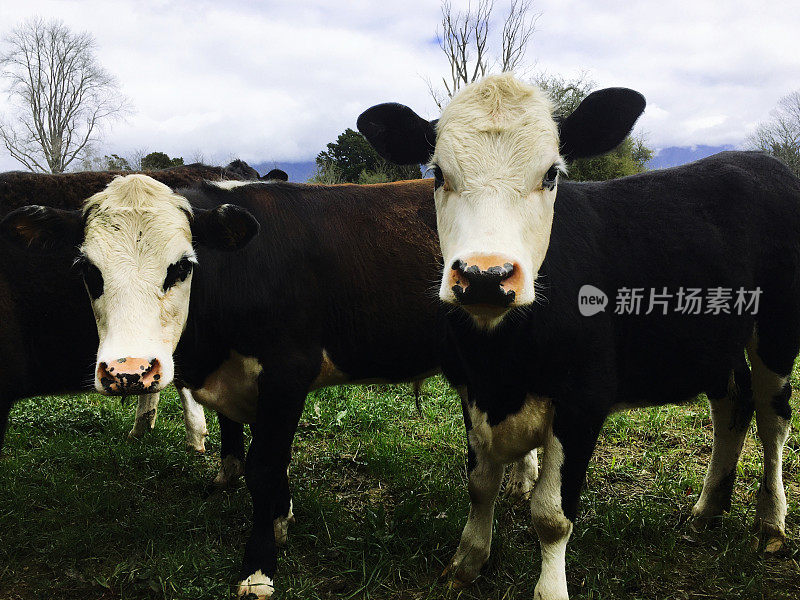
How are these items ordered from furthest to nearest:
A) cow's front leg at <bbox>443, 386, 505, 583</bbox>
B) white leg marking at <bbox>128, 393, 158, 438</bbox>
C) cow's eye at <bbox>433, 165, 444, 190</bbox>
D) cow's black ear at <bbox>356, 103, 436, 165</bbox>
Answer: white leg marking at <bbox>128, 393, 158, 438</bbox> → cow's front leg at <bbox>443, 386, 505, 583</bbox> → cow's black ear at <bbox>356, 103, 436, 165</bbox> → cow's eye at <bbox>433, 165, 444, 190</bbox>

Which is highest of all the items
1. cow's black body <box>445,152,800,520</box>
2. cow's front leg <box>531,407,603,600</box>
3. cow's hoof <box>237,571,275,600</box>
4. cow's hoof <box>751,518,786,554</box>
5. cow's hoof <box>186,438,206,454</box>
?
cow's black body <box>445,152,800,520</box>

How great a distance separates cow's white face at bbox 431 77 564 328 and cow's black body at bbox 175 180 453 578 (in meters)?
0.99

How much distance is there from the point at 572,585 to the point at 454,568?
0.59m

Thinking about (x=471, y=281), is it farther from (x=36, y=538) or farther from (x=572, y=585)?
(x=36, y=538)

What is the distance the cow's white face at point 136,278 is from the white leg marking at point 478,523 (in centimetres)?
154

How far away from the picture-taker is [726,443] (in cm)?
358

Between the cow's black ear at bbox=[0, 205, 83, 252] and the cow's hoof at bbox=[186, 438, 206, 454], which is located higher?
the cow's black ear at bbox=[0, 205, 83, 252]

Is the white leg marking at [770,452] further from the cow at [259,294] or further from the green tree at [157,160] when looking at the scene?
the green tree at [157,160]

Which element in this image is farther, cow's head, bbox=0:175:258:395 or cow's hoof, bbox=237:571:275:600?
cow's hoof, bbox=237:571:275:600

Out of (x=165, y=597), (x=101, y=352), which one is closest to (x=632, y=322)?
(x=101, y=352)

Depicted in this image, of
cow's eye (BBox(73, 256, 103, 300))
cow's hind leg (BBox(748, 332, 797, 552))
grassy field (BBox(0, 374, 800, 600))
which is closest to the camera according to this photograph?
cow's eye (BBox(73, 256, 103, 300))

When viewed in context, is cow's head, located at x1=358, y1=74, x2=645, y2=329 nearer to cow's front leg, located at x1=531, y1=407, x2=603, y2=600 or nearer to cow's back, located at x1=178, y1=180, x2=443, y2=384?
cow's front leg, located at x1=531, y1=407, x2=603, y2=600

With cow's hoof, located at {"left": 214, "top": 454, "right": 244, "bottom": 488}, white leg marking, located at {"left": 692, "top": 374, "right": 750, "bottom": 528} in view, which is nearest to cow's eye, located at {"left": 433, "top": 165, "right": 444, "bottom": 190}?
A: white leg marking, located at {"left": 692, "top": 374, "right": 750, "bottom": 528}

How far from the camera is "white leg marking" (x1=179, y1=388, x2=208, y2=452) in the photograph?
4875mm
